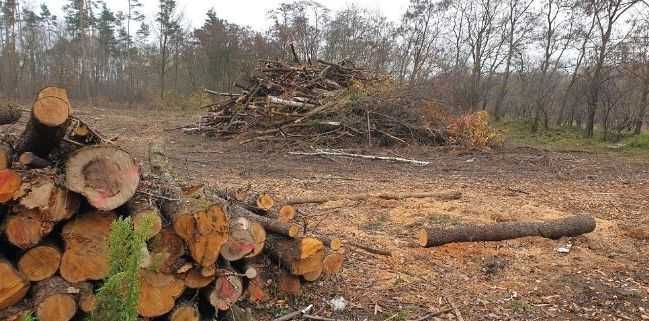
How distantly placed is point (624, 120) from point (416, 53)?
13627 millimetres

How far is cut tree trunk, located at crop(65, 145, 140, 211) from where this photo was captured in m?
2.56

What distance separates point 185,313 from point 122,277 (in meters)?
1.24

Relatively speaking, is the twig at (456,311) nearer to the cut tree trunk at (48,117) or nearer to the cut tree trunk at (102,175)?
the cut tree trunk at (102,175)

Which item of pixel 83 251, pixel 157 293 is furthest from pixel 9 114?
pixel 157 293

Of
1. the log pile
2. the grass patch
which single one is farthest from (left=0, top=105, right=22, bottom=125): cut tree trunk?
the grass patch

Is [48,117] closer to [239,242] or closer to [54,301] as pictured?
[54,301]

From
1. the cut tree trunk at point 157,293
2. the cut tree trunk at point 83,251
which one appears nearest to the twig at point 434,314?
the cut tree trunk at point 157,293

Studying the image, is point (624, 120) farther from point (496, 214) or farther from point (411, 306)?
point (411, 306)

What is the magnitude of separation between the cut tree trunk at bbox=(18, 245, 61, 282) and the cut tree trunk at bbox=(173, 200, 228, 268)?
66 centimetres

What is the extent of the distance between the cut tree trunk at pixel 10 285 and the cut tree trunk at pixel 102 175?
526 millimetres

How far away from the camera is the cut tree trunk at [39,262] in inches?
101

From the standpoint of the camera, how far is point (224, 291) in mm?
2959

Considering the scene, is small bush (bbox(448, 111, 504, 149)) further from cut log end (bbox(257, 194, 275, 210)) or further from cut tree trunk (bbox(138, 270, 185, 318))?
cut tree trunk (bbox(138, 270, 185, 318))

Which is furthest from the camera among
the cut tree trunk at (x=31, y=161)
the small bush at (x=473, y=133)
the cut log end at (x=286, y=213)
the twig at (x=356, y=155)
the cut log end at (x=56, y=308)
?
the small bush at (x=473, y=133)
